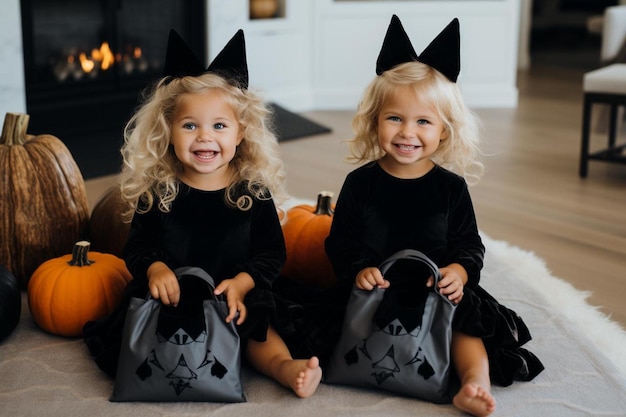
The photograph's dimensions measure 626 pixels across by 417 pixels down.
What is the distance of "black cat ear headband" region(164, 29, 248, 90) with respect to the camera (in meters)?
2.10

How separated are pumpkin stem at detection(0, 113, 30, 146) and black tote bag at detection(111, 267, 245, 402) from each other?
0.91 metres

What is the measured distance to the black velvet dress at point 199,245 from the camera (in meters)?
2.12

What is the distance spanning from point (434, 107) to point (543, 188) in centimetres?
194

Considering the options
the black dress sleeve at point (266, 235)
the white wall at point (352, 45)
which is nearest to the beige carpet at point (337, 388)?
the black dress sleeve at point (266, 235)

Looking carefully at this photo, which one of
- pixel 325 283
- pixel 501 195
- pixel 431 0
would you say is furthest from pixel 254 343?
pixel 431 0

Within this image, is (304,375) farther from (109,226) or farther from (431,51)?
(109,226)

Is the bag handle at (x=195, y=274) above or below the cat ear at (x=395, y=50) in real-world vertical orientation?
below

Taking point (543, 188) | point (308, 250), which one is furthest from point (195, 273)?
point (543, 188)

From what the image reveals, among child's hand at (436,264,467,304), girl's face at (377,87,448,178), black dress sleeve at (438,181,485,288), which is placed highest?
girl's face at (377,87,448,178)

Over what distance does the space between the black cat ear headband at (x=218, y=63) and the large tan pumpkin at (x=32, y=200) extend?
67 centimetres

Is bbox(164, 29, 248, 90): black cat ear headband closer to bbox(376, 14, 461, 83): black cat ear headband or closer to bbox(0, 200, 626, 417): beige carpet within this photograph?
bbox(376, 14, 461, 83): black cat ear headband

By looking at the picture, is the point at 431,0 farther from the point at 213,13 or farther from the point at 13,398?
the point at 13,398

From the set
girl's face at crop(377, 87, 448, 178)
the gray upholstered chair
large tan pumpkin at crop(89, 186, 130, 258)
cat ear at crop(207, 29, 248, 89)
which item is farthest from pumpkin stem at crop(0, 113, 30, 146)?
the gray upholstered chair

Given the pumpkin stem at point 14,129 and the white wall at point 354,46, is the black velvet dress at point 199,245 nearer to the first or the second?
the pumpkin stem at point 14,129
